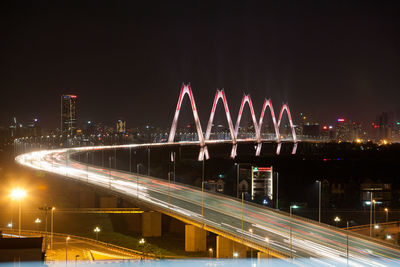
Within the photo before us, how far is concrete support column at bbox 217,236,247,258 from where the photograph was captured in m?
10.8

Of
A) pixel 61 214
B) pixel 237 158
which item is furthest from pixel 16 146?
pixel 61 214

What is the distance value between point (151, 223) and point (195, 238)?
9.51 feet

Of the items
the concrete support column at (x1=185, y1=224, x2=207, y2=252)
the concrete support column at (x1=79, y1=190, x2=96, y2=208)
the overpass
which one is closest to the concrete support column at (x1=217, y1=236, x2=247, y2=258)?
the overpass

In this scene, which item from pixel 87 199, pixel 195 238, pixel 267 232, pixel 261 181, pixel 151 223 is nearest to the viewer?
pixel 267 232

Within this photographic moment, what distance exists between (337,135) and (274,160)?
4968 centimetres

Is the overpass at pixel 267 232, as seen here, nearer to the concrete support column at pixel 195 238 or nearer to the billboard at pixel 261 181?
the concrete support column at pixel 195 238

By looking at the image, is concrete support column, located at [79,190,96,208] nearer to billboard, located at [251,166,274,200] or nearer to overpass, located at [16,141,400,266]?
overpass, located at [16,141,400,266]

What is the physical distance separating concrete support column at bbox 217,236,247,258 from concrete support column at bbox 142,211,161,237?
4.57 metres

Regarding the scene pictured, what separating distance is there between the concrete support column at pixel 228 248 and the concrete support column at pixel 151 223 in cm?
457

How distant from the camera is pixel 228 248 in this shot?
10992mm

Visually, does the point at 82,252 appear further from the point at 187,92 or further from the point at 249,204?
the point at 187,92

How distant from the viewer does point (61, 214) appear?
57.0 feet

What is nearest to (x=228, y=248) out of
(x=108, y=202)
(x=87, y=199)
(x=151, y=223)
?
(x=151, y=223)

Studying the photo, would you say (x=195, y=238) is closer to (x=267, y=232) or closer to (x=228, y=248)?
(x=228, y=248)
